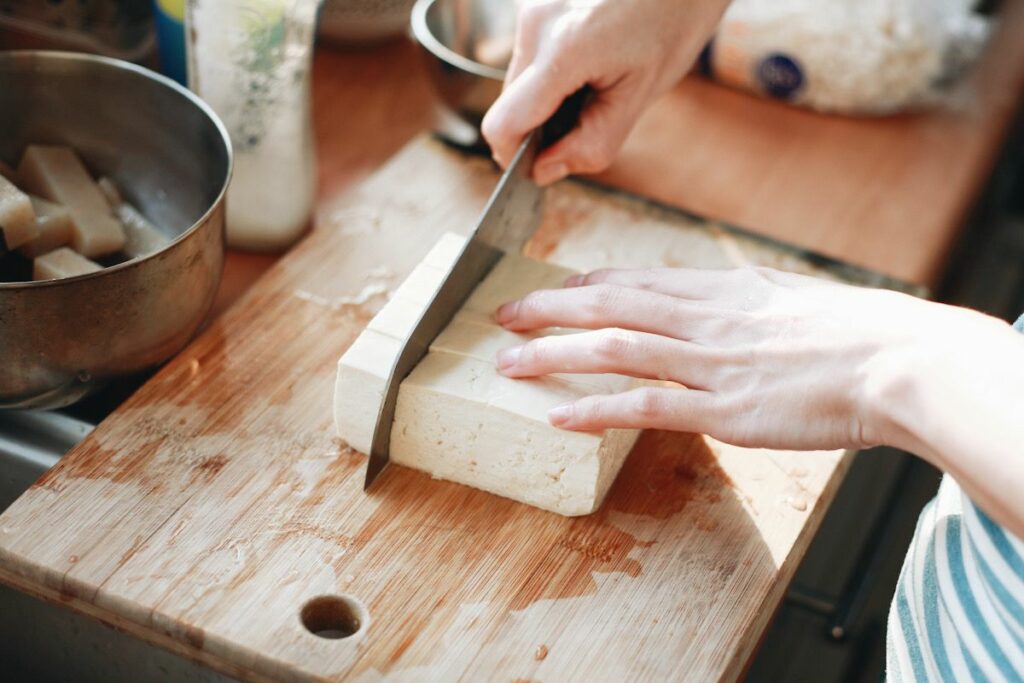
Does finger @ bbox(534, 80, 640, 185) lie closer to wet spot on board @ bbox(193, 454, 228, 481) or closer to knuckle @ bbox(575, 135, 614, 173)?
knuckle @ bbox(575, 135, 614, 173)

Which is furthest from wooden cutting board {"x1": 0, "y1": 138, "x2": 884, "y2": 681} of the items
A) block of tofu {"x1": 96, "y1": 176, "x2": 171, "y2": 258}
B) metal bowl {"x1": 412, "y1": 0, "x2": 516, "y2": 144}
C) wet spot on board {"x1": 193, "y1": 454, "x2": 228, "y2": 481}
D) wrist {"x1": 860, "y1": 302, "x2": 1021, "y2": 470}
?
metal bowl {"x1": 412, "y1": 0, "x2": 516, "y2": 144}

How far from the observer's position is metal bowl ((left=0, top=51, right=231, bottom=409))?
1.00m

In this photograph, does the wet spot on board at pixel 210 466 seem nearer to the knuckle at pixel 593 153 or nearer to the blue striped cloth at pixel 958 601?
the knuckle at pixel 593 153

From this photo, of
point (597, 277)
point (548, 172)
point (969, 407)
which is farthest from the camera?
point (548, 172)

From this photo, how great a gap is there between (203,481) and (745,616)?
573mm

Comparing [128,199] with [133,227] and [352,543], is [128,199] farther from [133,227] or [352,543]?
[352,543]

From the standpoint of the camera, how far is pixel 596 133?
1.33 m

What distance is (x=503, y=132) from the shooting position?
1.25 m

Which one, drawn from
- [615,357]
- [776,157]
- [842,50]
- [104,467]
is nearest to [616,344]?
[615,357]

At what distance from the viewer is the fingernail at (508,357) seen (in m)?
1.08

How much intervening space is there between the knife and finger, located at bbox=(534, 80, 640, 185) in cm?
1

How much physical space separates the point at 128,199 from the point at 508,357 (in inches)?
22.6

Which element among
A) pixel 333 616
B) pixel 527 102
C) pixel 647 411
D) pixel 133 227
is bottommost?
pixel 333 616

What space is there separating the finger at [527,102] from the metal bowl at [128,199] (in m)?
0.32
